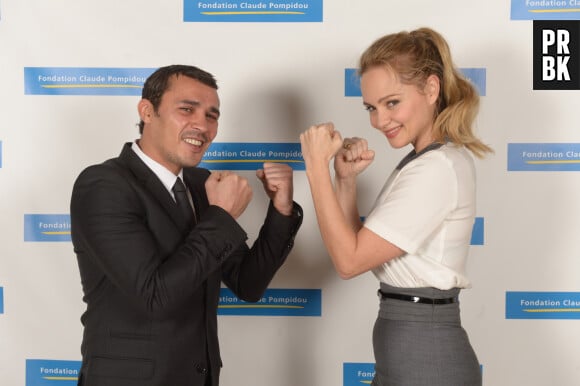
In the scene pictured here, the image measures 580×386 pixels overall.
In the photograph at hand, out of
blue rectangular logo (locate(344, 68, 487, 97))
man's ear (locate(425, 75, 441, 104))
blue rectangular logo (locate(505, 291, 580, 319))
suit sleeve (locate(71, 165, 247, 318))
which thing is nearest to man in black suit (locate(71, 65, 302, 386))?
suit sleeve (locate(71, 165, 247, 318))

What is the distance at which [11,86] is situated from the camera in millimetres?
2248

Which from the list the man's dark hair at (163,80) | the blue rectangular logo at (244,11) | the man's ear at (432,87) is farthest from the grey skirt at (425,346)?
the blue rectangular logo at (244,11)

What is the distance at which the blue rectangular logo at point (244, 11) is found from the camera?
86.7 inches

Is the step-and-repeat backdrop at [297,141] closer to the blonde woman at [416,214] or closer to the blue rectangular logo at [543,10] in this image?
the blue rectangular logo at [543,10]

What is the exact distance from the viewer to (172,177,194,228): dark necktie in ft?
4.86

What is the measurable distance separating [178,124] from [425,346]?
0.80 m

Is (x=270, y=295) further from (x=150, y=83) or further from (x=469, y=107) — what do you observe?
(x=469, y=107)

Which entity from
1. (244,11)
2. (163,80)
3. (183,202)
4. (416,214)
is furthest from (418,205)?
(244,11)

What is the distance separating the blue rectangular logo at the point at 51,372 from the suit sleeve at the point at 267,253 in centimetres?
97

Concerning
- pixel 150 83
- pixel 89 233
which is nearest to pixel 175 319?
pixel 89 233

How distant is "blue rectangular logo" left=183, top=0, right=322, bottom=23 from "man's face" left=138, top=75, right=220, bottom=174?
0.73 m

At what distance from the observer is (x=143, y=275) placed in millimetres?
1297

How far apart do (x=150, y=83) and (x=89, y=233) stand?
18.2 inches

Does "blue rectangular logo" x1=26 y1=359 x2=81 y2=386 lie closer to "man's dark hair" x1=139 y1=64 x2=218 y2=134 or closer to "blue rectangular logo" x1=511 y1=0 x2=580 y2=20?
"man's dark hair" x1=139 y1=64 x2=218 y2=134
